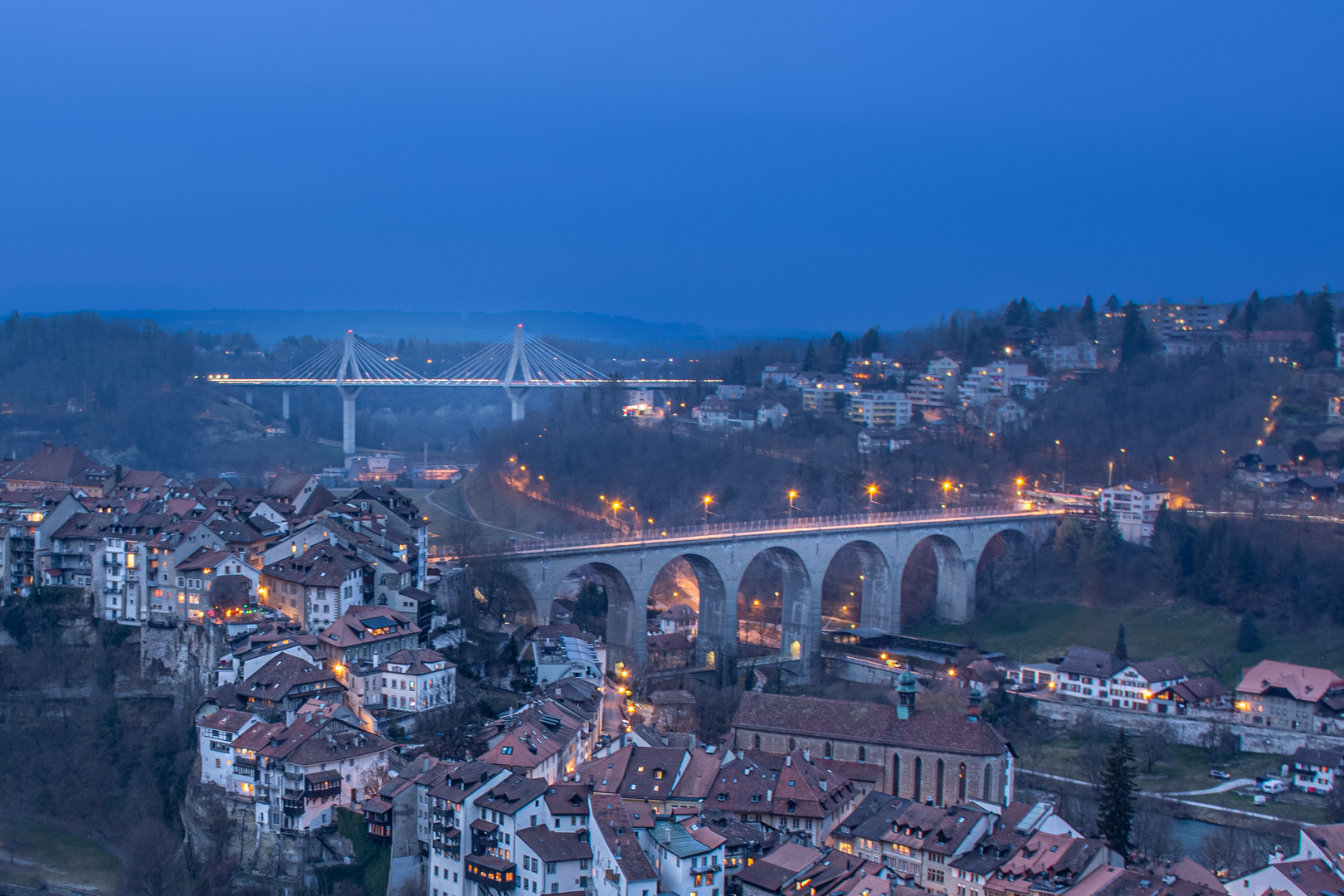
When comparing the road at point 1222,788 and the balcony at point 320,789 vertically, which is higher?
the balcony at point 320,789

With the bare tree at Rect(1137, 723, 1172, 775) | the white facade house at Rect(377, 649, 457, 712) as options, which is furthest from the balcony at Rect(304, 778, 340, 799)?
the bare tree at Rect(1137, 723, 1172, 775)

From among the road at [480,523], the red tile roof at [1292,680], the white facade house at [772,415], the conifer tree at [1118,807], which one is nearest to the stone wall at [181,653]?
the conifer tree at [1118,807]

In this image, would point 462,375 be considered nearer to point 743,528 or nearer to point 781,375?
point 781,375

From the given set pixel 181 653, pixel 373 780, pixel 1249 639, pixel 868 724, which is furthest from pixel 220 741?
pixel 1249 639

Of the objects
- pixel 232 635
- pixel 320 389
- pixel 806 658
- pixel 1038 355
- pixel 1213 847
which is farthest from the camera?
pixel 320 389

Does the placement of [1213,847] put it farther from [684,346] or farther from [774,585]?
[684,346]

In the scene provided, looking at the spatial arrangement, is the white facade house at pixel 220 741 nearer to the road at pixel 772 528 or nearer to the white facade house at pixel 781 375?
the road at pixel 772 528

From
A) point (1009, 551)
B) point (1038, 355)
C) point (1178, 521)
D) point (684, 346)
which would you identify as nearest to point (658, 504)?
point (1009, 551)
